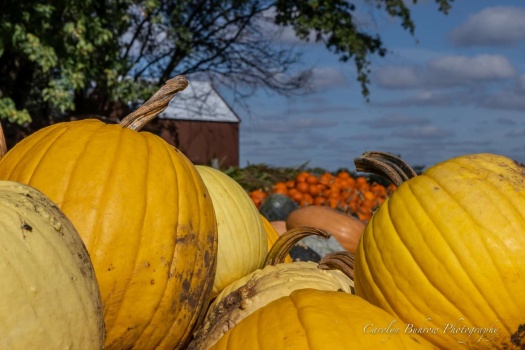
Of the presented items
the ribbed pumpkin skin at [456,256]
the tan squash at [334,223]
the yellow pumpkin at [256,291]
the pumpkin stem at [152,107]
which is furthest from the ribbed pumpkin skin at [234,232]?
the tan squash at [334,223]

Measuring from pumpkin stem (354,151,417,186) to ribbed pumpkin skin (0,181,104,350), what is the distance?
1050 mm

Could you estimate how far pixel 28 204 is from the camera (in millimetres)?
Answer: 1438

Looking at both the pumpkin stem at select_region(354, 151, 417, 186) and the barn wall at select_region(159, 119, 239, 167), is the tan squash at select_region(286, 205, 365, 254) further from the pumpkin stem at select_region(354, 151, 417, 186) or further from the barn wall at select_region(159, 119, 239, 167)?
the barn wall at select_region(159, 119, 239, 167)

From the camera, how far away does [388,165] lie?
2162 millimetres

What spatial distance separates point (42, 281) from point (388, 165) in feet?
4.12

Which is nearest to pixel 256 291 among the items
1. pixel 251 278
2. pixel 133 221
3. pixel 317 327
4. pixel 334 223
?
pixel 251 278

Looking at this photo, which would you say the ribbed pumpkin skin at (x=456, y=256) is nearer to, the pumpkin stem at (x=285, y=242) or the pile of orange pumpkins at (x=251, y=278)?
the pile of orange pumpkins at (x=251, y=278)

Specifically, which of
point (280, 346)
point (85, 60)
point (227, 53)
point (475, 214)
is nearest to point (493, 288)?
point (475, 214)

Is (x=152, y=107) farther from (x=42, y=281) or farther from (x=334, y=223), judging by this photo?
(x=334, y=223)

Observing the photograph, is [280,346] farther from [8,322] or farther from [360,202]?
[360,202]

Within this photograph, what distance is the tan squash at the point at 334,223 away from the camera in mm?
6121

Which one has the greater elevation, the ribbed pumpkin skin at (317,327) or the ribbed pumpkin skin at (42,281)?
the ribbed pumpkin skin at (42,281)

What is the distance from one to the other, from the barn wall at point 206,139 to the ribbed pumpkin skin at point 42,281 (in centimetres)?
1749

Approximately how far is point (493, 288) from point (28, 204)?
1177 mm
